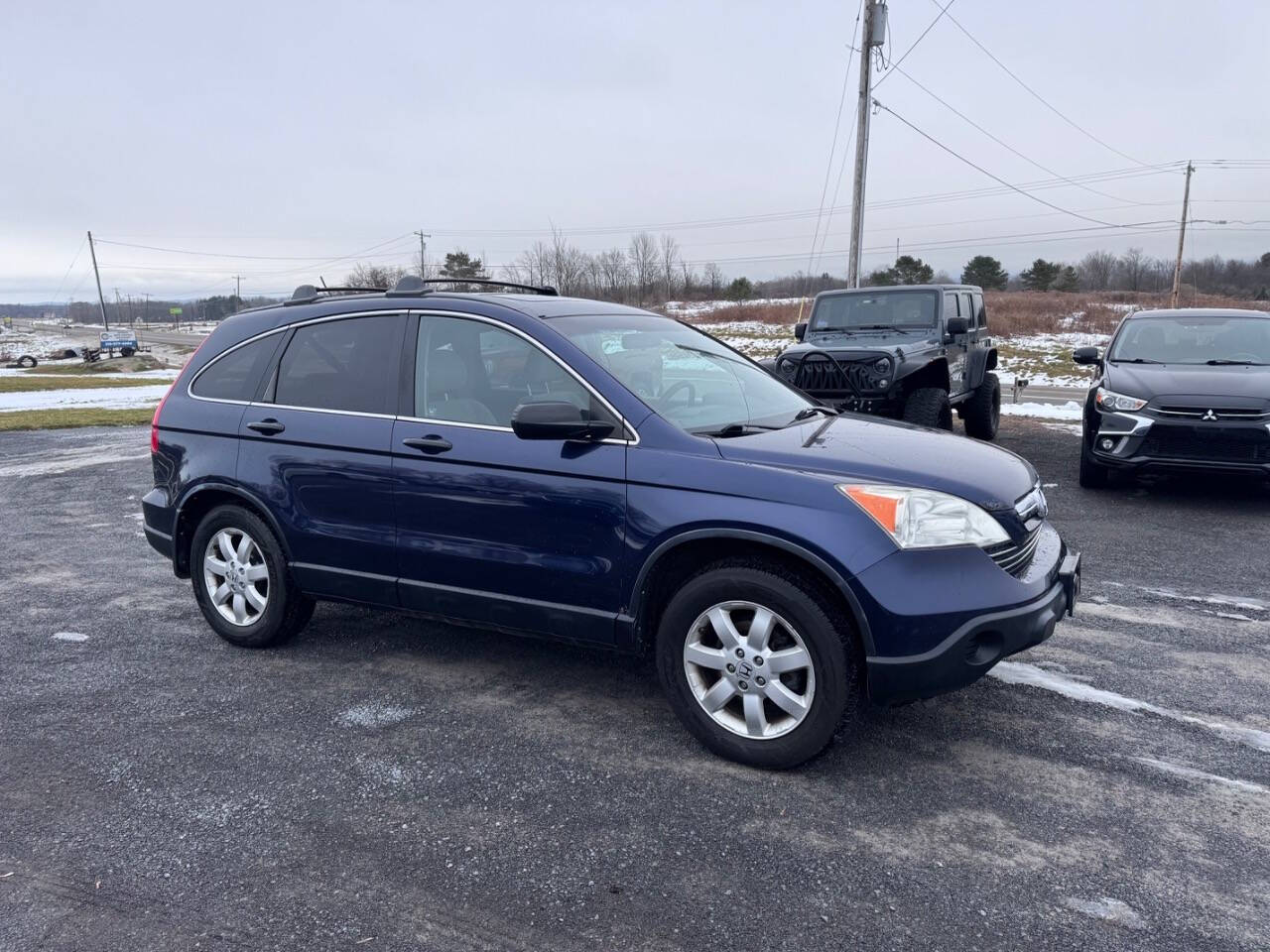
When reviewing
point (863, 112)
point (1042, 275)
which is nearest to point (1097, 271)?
point (1042, 275)

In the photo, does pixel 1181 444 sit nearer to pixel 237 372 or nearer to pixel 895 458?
pixel 895 458

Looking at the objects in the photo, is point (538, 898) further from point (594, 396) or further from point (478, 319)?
point (478, 319)

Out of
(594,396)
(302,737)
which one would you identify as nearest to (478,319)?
(594,396)

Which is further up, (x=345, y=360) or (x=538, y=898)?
Result: (x=345, y=360)

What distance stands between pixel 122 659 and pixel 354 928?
2.86m

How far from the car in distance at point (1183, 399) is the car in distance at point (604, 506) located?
4465mm

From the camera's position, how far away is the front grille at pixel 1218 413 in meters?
7.36

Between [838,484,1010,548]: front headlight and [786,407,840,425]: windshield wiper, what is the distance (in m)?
0.91

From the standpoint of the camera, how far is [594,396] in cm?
382

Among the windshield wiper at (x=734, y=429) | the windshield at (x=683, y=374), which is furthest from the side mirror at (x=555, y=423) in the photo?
the windshield wiper at (x=734, y=429)

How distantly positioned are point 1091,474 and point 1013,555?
575 centimetres

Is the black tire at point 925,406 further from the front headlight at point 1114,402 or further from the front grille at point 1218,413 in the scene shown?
the front grille at point 1218,413

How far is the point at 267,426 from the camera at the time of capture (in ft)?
15.1

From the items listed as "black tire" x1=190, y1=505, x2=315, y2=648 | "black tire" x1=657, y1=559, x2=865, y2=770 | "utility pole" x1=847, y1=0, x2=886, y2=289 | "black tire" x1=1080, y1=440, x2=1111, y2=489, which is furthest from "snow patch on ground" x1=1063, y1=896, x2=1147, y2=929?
"utility pole" x1=847, y1=0, x2=886, y2=289
